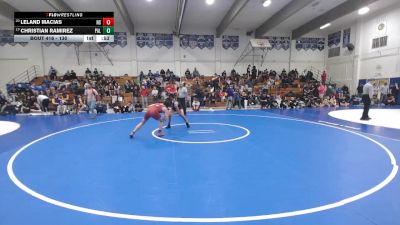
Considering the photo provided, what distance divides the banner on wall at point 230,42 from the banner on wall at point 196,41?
1.17 metres

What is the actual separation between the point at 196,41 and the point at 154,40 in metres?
3.82

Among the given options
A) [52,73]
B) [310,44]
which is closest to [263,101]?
[310,44]

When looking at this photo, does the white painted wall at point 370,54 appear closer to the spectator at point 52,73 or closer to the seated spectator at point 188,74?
the seated spectator at point 188,74

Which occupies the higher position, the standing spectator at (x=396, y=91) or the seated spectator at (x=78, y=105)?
the standing spectator at (x=396, y=91)

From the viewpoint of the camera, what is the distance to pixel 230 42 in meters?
23.3

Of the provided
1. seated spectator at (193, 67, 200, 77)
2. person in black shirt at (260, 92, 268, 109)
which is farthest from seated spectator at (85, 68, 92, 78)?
person in black shirt at (260, 92, 268, 109)

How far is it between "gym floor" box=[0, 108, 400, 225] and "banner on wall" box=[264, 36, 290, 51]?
17662 mm

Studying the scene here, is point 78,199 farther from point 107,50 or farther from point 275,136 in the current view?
point 107,50

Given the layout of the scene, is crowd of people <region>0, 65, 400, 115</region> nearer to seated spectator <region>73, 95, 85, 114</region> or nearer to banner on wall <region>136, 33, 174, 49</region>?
seated spectator <region>73, 95, 85, 114</region>

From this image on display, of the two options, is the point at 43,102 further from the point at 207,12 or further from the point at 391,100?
the point at 391,100

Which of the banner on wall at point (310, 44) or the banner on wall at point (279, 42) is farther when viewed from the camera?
the banner on wall at point (310, 44)

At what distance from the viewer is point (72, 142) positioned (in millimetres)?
7020

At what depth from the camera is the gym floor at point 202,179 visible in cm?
311

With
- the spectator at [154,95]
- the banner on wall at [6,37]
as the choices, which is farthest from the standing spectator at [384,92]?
the banner on wall at [6,37]
